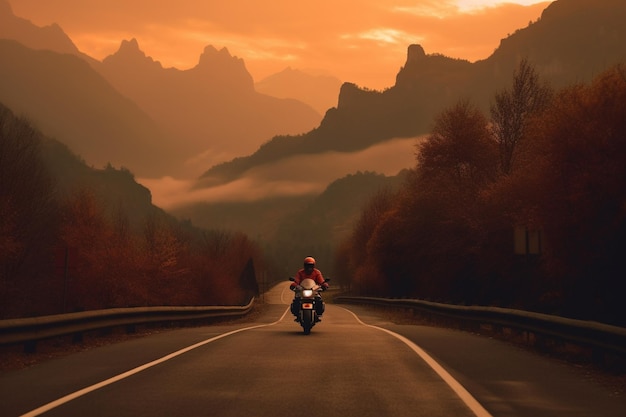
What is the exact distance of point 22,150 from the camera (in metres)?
74.9

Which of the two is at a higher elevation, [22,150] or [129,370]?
[22,150]

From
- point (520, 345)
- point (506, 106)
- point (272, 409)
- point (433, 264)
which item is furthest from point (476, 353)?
point (506, 106)

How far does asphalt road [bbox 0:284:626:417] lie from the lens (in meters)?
8.94

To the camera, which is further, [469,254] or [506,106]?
[506,106]

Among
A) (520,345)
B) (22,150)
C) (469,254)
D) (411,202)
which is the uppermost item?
(22,150)

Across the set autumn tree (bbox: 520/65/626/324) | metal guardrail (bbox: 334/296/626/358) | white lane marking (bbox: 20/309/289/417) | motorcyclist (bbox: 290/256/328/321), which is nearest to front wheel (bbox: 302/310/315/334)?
motorcyclist (bbox: 290/256/328/321)

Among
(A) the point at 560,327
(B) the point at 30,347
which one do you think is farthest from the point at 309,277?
(B) the point at 30,347

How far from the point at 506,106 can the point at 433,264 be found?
15.9 m

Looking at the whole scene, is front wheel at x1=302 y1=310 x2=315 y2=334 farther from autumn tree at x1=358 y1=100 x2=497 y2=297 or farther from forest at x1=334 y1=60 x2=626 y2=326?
autumn tree at x1=358 y1=100 x2=497 y2=297

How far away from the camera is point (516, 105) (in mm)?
65125

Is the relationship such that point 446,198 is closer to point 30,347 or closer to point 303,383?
point 30,347

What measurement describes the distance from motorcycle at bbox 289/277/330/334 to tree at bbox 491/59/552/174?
1803 inches

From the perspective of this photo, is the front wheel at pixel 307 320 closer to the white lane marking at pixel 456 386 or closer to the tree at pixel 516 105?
the white lane marking at pixel 456 386

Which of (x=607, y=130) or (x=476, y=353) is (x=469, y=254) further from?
(x=476, y=353)
